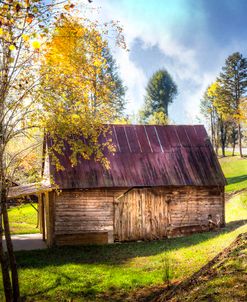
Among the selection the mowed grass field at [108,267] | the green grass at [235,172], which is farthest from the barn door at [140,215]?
the green grass at [235,172]

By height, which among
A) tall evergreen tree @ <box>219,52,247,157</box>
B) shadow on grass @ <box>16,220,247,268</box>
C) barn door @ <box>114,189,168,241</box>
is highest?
tall evergreen tree @ <box>219,52,247,157</box>

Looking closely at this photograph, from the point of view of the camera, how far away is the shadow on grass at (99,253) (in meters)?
14.5

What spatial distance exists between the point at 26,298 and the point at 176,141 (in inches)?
576

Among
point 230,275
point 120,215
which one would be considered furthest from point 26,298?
point 120,215

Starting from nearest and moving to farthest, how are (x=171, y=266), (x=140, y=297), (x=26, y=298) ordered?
1. (x=140, y=297)
2. (x=26, y=298)
3. (x=171, y=266)

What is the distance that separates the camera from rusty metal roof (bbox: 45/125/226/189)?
1905 cm

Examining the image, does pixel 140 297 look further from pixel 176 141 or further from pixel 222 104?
pixel 222 104

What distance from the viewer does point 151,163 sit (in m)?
20.8

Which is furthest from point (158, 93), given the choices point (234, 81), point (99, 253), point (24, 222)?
point (99, 253)

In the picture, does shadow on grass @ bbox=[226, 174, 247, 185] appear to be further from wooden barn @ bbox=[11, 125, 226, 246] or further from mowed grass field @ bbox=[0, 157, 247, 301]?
mowed grass field @ bbox=[0, 157, 247, 301]

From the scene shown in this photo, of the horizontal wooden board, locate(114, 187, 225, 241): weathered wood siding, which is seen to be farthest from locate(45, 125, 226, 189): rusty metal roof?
the horizontal wooden board

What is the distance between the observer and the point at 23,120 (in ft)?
33.2

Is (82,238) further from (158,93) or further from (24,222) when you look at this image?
(158,93)

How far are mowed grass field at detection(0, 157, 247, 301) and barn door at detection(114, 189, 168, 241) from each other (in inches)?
37.3
